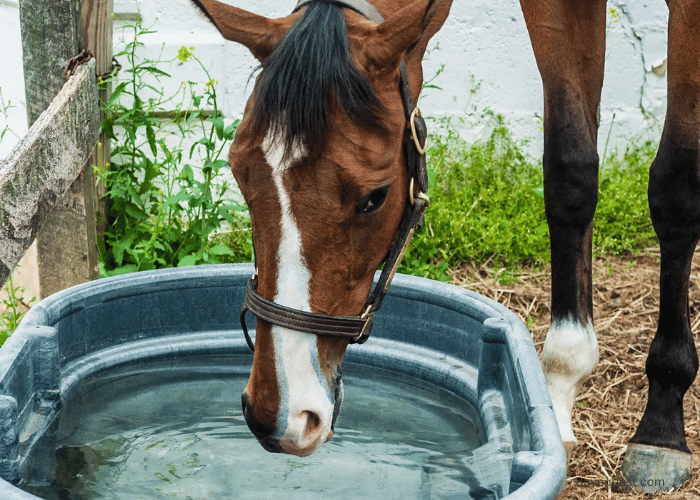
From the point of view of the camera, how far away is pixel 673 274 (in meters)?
2.03

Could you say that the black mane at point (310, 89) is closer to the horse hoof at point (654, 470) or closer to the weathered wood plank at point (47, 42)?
the horse hoof at point (654, 470)

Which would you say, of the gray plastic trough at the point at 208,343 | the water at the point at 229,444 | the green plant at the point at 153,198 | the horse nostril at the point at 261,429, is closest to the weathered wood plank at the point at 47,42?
the green plant at the point at 153,198

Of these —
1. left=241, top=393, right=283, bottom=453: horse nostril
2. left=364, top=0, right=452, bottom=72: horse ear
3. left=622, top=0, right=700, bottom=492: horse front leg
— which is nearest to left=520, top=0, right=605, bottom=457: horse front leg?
left=622, top=0, right=700, bottom=492: horse front leg

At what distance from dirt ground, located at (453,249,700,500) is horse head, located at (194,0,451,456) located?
94 centimetres

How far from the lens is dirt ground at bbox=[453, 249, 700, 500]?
6.57ft

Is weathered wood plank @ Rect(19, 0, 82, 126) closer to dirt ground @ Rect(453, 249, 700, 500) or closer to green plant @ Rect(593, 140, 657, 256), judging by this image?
dirt ground @ Rect(453, 249, 700, 500)

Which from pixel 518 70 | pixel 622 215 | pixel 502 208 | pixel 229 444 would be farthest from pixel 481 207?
pixel 229 444

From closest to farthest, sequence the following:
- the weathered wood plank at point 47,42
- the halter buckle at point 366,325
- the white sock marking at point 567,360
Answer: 1. the halter buckle at point 366,325
2. the white sock marking at point 567,360
3. the weathered wood plank at point 47,42

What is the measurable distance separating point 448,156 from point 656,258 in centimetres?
103

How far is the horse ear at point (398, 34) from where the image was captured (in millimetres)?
1287

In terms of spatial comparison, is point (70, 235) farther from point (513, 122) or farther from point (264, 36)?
point (513, 122)

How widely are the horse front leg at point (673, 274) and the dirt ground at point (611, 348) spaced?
67 millimetres

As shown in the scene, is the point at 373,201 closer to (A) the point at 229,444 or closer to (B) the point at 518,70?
(A) the point at 229,444

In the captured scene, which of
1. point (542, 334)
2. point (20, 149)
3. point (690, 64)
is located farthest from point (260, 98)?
point (542, 334)
